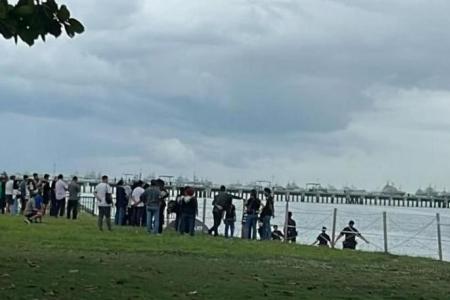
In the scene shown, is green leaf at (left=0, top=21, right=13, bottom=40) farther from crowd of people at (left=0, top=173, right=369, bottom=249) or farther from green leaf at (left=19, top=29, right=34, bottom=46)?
crowd of people at (left=0, top=173, right=369, bottom=249)

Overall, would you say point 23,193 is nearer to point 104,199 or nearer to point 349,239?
point 104,199

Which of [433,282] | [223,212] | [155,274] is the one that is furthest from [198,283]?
[223,212]

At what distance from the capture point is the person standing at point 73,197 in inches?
1435

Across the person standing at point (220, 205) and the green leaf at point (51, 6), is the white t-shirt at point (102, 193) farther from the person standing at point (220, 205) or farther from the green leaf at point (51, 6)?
the green leaf at point (51, 6)

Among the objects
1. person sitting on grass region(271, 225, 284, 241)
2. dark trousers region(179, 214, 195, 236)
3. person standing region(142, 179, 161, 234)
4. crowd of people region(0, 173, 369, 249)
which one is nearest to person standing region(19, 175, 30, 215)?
crowd of people region(0, 173, 369, 249)

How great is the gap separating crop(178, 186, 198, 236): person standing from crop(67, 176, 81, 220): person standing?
533 cm

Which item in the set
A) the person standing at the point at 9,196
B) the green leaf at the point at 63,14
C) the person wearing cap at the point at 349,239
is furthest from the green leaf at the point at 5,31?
the person standing at the point at 9,196

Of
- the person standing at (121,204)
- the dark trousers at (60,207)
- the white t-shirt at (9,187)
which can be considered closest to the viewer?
the person standing at (121,204)

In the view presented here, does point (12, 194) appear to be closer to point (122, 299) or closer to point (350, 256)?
point (350, 256)

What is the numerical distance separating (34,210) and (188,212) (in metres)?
5.58

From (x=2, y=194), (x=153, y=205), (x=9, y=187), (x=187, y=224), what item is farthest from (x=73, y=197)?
(x=153, y=205)

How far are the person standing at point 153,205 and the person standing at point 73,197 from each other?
17.8 feet

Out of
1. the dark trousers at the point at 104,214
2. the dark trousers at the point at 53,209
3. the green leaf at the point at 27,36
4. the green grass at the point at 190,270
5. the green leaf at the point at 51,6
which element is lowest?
the green grass at the point at 190,270

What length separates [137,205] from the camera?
34906 mm
